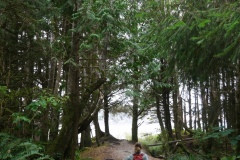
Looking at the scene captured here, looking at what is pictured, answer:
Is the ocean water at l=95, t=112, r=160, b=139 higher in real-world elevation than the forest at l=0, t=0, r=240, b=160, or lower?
lower

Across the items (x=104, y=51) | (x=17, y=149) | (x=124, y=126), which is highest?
(x=104, y=51)

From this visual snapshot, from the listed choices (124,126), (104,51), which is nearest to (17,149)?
(104,51)

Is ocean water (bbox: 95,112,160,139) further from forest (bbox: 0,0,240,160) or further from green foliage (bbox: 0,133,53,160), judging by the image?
green foliage (bbox: 0,133,53,160)

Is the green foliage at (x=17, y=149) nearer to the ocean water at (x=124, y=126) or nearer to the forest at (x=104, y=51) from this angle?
the forest at (x=104, y=51)

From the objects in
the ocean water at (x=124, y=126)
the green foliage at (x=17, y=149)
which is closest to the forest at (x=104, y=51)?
the green foliage at (x=17, y=149)

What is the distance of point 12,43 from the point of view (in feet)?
30.1

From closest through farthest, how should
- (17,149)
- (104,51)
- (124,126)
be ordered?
(17,149)
(104,51)
(124,126)

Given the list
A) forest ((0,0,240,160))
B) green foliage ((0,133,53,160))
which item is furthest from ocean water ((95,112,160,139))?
green foliage ((0,133,53,160))

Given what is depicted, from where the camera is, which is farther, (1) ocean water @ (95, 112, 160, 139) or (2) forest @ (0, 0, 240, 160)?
(1) ocean water @ (95, 112, 160, 139)

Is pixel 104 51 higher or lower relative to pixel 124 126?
higher

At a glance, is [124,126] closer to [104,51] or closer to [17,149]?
[104,51]

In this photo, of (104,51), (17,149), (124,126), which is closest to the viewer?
(17,149)

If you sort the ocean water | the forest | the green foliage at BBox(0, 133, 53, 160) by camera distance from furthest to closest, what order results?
the ocean water < the forest < the green foliage at BBox(0, 133, 53, 160)

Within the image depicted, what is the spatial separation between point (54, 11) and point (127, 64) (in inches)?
122
